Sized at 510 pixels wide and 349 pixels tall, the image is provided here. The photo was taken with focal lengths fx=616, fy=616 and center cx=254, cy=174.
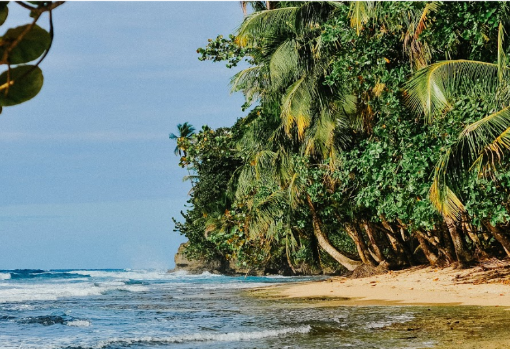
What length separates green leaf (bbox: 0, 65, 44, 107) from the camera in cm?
73

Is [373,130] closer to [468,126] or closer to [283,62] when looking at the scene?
[283,62]

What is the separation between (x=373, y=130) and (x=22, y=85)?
10.8 meters

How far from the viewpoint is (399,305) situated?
9.64 m

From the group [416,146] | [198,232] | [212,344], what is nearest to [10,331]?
[212,344]

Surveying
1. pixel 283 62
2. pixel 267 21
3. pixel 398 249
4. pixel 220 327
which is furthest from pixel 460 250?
pixel 220 327

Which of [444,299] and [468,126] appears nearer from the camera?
[468,126]

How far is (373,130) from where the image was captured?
11.2 meters

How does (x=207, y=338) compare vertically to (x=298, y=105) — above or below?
below

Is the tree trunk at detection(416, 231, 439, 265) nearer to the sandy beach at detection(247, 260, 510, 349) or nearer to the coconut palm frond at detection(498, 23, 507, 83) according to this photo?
the sandy beach at detection(247, 260, 510, 349)

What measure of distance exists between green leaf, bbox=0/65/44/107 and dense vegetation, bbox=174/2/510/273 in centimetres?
657

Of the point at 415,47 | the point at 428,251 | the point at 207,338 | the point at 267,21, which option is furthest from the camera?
the point at 428,251

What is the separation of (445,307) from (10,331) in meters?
6.39

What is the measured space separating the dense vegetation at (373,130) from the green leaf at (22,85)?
21.5 ft

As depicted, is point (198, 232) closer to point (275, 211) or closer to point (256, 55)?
point (275, 211)
